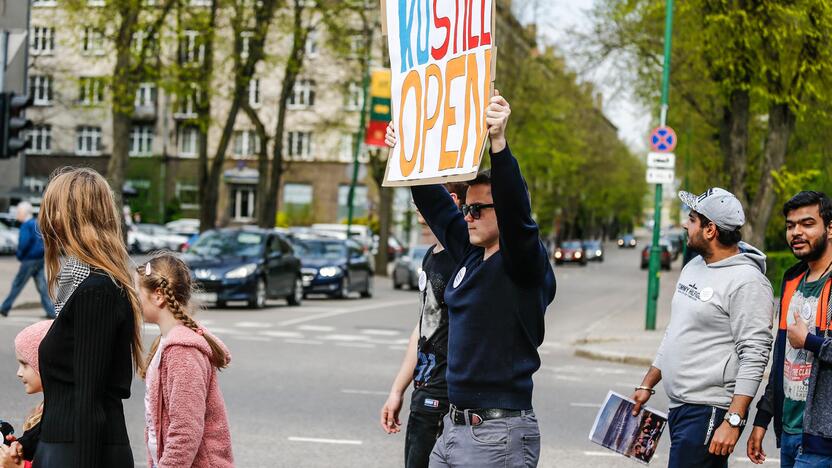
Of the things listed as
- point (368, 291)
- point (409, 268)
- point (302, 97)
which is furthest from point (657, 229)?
point (302, 97)

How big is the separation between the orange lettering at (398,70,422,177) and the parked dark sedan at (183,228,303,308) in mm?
19268

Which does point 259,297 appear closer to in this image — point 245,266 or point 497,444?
point 245,266

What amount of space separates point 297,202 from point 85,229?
7636 cm

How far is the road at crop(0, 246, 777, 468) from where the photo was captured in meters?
9.54

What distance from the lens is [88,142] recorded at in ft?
269

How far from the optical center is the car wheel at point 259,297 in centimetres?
2538

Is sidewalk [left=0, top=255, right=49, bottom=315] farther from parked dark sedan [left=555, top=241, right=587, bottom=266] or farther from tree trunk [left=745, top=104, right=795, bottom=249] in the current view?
parked dark sedan [left=555, top=241, right=587, bottom=266]

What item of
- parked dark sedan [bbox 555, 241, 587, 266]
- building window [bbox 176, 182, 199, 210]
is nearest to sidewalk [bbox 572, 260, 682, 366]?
parked dark sedan [bbox 555, 241, 587, 266]

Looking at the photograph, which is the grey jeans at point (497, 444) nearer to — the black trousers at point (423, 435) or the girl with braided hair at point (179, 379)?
the girl with braided hair at point (179, 379)

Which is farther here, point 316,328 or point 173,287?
point 316,328

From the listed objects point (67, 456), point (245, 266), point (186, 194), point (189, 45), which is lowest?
point (245, 266)

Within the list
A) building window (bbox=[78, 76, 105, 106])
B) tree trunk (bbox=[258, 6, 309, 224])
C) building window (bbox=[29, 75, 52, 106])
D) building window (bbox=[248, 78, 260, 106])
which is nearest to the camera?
building window (bbox=[78, 76, 105, 106])

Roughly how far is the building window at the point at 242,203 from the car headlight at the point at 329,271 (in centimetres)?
5185

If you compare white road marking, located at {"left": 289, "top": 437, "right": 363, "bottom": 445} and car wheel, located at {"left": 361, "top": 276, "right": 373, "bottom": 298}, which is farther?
car wheel, located at {"left": 361, "top": 276, "right": 373, "bottom": 298}
